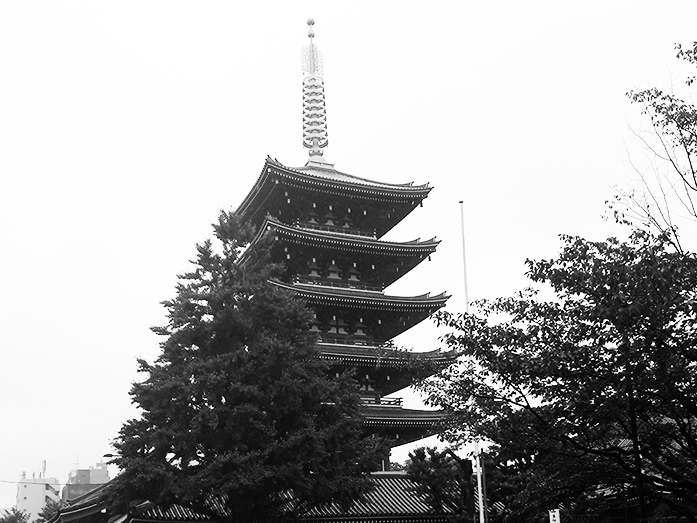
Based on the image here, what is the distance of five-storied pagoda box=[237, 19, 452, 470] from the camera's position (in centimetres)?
3441

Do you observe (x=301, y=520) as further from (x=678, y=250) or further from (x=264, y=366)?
(x=678, y=250)

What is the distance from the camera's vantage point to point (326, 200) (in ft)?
123

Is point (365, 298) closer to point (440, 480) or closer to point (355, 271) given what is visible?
point (355, 271)

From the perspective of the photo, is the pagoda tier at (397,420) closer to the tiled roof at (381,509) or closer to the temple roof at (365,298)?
Result: the tiled roof at (381,509)

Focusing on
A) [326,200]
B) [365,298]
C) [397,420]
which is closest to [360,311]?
[365,298]

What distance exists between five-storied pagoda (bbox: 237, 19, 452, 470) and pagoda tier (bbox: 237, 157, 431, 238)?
1.8 inches

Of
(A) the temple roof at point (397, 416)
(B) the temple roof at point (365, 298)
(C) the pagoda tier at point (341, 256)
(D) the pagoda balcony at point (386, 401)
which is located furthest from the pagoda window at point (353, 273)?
(A) the temple roof at point (397, 416)

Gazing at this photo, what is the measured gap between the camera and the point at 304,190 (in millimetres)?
36500

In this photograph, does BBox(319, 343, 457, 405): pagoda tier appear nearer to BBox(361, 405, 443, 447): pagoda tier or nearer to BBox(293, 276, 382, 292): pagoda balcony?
BBox(361, 405, 443, 447): pagoda tier

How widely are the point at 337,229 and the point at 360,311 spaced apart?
13.4 feet

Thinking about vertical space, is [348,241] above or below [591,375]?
above

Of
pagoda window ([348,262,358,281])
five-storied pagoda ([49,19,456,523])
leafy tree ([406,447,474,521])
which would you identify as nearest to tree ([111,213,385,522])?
leafy tree ([406,447,474,521])

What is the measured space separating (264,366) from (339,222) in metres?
14.2

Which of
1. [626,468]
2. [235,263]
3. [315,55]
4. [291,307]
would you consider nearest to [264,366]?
[291,307]
